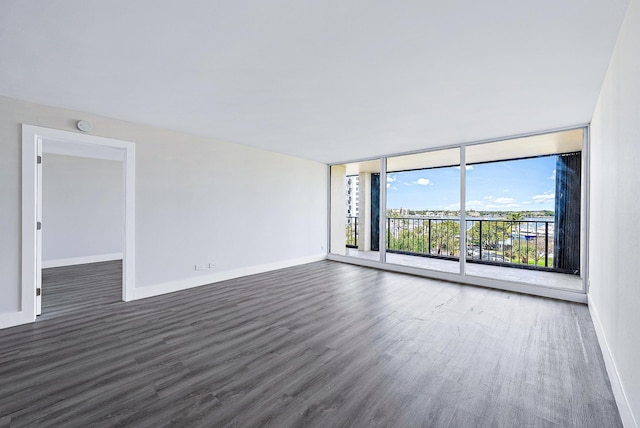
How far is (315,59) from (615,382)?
3.12 m

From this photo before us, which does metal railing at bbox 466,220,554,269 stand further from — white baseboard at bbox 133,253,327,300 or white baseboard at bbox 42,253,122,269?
white baseboard at bbox 42,253,122,269

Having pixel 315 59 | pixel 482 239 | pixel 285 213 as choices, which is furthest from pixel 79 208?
pixel 482 239

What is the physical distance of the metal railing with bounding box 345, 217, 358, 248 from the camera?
308 inches

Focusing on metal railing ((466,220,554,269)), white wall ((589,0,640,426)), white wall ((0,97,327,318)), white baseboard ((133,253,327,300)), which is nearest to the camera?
white wall ((589,0,640,426))

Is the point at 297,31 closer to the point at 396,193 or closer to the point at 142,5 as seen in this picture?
the point at 142,5

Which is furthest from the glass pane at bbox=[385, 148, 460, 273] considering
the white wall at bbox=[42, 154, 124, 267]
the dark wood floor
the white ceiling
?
the white wall at bbox=[42, 154, 124, 267]

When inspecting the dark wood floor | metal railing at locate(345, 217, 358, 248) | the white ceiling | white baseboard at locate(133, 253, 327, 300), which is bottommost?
the dark wood floor

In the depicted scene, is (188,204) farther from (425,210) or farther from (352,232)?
(352,232)

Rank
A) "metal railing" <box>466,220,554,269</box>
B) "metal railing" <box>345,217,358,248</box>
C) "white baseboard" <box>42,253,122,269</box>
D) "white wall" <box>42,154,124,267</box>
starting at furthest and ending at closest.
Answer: "metal railing" <box>345,217,358,248</box> → "white wall" <box>42,154,124,267</box> → "white baseboard" <box>42,253,122,269</box> → "metal railing" <box>466,220,554,269</box>

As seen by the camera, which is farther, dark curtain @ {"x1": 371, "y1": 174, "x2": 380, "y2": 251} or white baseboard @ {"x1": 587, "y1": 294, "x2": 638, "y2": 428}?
dark curtain @ {"x1": 371, "y1": 174, "x2": 380, "y2": 251}

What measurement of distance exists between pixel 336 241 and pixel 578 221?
4.64m

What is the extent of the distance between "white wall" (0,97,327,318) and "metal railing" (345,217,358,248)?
2002 millimetres

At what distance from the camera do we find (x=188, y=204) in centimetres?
439

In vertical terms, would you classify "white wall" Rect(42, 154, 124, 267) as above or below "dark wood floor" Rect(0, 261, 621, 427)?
above
